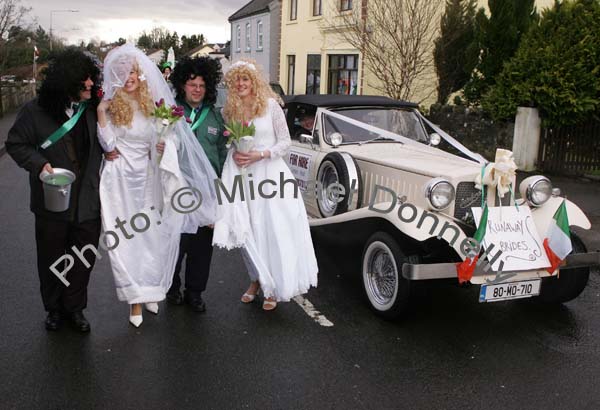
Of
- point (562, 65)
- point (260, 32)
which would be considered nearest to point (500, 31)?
point (562, 65)

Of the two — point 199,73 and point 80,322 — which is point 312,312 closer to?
point 80,322

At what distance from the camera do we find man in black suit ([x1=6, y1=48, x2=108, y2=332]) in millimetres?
3963

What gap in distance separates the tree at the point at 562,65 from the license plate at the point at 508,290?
25.2 feet

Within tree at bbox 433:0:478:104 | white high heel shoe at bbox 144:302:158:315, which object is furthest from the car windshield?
tree at bbox 433:0:478:104

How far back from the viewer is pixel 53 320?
14.4ft

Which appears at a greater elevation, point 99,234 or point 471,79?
point 471,79

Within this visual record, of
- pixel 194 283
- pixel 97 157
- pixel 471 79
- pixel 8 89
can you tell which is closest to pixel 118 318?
pixel 194 283

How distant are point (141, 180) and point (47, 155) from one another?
0.67 m

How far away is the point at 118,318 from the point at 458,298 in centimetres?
298

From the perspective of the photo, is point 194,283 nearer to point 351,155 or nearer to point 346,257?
point 346,257

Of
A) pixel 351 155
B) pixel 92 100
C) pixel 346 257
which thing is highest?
pixel 92 100

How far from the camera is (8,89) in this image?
26.7 m

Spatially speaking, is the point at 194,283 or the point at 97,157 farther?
the point at 194,283

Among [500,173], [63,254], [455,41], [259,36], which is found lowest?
[63,254]
